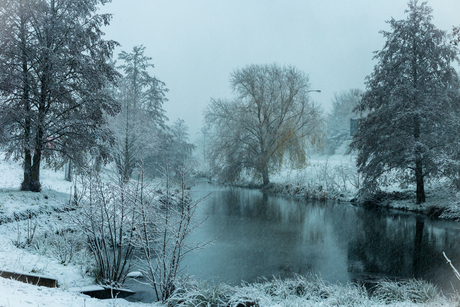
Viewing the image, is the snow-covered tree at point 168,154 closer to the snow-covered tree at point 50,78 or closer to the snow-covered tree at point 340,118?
the snow-covered tree at point 50,78

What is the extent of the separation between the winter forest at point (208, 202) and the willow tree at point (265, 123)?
26 centimetres

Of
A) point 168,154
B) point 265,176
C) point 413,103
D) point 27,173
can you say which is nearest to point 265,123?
point 265,176

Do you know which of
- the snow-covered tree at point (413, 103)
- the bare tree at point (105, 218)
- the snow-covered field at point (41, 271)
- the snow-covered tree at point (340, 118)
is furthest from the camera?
the snow-covered tree at point (340, 118)

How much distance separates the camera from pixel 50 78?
528 inches

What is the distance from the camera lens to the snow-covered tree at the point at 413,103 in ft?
59.0

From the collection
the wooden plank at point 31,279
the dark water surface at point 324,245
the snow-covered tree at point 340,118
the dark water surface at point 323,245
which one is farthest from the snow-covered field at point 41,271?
the snow-covered tree at point 340,118

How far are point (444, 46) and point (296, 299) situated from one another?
18.1m

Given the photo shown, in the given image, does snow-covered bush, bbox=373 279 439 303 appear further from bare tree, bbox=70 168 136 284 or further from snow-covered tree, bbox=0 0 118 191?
snow-covered tree, bbox=0 0 118 191

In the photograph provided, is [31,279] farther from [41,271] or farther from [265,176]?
[265,176]

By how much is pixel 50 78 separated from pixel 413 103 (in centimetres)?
1683

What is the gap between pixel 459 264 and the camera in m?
9.91

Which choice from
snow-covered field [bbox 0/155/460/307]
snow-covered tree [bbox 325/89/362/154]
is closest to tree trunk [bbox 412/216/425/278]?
snow-covered field [bbox 0/155/460/307]

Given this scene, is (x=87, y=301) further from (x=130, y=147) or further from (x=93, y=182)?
(x=130, y=147)

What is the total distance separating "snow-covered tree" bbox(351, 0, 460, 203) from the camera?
1797 cm
